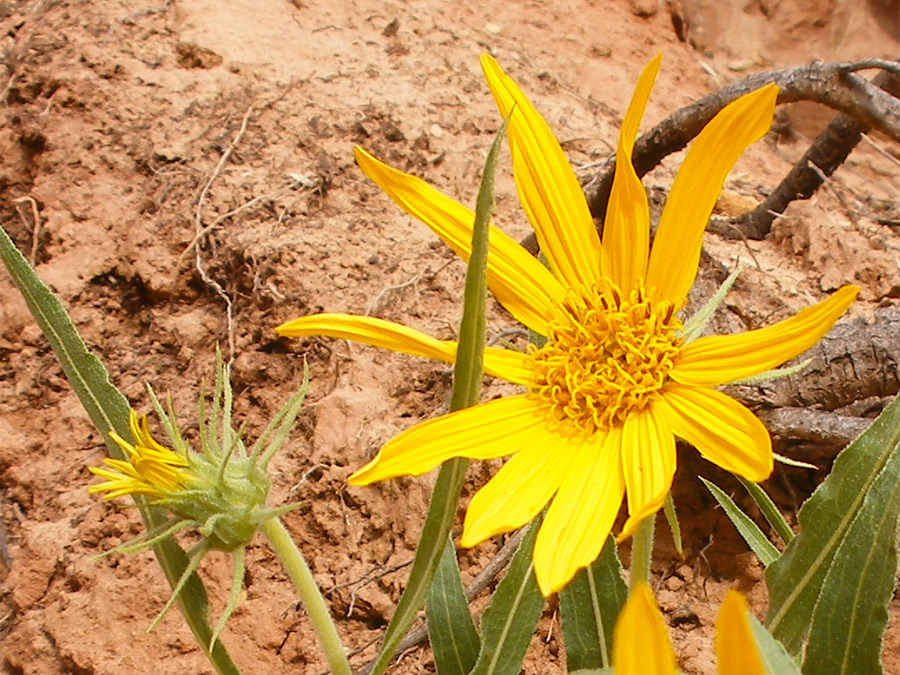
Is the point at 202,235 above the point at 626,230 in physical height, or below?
below

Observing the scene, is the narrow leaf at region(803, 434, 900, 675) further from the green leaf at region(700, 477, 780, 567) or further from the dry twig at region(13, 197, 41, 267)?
the dry twig at region(13, 197, 41, 267)

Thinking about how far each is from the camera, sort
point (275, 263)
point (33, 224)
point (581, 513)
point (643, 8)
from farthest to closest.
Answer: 1. point (643, 8)
2. point (33, 224)
3. point (275, 263)
4. point (581, 513)

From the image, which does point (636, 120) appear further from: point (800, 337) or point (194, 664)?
point (194, 664)

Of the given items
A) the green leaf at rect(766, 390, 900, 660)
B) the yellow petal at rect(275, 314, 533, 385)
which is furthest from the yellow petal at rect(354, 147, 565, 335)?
the green leaf at rect(766, 390, 900, 660)

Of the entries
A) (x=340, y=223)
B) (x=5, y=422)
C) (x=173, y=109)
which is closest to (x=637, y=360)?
(x=340, y=223)

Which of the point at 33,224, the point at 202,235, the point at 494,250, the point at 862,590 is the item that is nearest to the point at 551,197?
the point at 494,250

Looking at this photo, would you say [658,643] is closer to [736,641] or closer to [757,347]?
[736,641]
